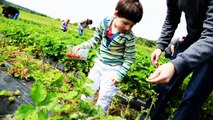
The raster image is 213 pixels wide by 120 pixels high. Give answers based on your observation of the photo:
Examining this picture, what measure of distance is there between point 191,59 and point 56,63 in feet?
17.9

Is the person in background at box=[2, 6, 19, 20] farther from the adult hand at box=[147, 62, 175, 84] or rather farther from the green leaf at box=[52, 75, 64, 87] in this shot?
the green leaf at box=[52, 75, 64, 87]

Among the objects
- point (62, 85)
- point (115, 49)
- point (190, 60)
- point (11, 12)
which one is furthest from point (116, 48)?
point (11, 12)

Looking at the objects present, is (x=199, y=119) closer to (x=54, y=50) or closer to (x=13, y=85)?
(x=13, y=85)

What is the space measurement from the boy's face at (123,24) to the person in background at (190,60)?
0.43m

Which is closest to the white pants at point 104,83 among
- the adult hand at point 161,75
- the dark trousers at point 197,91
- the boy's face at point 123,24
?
the boy's face at point 123,24

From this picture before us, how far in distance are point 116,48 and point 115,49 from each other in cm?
2

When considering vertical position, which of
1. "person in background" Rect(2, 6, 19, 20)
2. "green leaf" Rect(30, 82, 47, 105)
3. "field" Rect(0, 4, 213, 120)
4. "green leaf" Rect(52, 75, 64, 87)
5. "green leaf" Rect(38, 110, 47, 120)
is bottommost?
"person in background" Rect(2, 6, 19, 20)

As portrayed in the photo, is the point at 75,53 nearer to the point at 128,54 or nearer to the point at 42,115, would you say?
the point at 128,54

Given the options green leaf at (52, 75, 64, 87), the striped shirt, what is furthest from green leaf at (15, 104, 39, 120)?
the striped shirt

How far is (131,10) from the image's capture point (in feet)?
10.4

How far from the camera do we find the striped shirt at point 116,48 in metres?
3.28

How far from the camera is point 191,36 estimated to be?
3.11 metres

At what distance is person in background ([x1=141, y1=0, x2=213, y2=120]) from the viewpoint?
2.08 meters

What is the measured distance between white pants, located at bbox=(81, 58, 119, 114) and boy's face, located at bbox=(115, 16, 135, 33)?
0.45 meters
